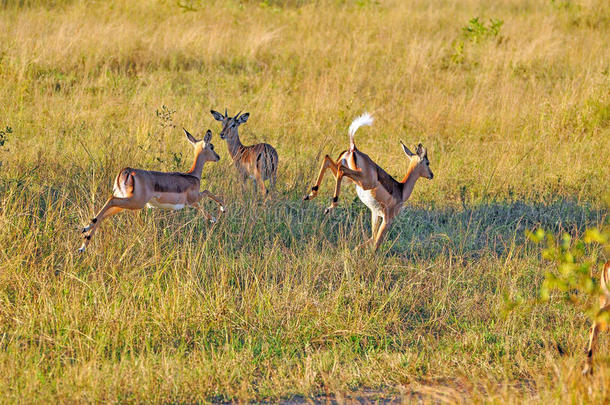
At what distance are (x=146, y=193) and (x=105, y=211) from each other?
27cm

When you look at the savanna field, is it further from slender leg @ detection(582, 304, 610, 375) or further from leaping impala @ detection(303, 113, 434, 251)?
leaping impala @ detection(303, 113, 434, 251)

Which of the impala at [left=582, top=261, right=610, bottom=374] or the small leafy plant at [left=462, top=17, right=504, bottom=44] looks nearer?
the impala at [left=582, top=261, right=610, bottom=374]

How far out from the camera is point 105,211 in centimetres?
507

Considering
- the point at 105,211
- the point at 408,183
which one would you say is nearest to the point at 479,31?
the point at 408,183

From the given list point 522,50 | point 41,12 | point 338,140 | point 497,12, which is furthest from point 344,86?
point 497,12

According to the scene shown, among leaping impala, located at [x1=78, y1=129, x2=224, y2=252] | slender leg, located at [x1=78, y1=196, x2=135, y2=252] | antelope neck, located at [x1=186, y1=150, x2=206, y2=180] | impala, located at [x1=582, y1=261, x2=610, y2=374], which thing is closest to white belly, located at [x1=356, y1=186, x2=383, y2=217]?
leaping impala, located at [x1=78, y1=129, x2=224, y2=252]

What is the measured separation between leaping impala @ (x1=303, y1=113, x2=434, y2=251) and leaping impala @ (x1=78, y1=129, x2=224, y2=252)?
838mm

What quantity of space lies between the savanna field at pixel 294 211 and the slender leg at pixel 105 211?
236mm

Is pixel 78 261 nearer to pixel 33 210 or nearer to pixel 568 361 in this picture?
pixel 33 210

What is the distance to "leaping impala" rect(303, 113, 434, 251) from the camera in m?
5.36

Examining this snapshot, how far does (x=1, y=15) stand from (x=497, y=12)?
857 cm

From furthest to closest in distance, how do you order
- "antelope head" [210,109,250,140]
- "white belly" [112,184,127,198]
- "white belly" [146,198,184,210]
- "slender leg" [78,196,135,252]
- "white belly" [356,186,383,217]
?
1. "antelope head" [210,109,250,140]
2. "white belly" [356,186,383,217]
3. "white belly" [146,198,184,210]
4. "white belly" [112,184,127,198]
5. "slender leg" [78,196,135,252]

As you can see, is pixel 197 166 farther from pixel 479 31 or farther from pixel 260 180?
pixel 479 31

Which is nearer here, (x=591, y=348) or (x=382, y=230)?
(x=591, y=348)
